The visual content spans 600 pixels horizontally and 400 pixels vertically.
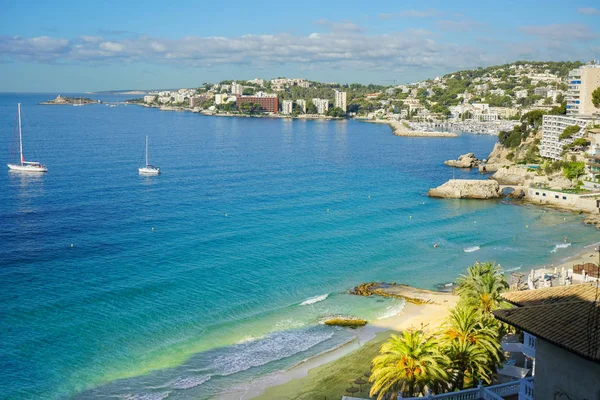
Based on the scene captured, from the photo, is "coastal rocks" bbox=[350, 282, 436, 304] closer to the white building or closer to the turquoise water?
the turquoise water

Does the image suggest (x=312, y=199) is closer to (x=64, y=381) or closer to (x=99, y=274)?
(x=99, y=274)

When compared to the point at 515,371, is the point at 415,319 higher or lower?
lower

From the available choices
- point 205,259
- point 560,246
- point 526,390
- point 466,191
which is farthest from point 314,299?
point 466,191

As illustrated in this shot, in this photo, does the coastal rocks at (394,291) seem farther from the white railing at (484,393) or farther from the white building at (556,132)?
the white building at (556,132)

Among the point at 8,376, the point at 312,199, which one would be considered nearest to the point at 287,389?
the point at 8,376

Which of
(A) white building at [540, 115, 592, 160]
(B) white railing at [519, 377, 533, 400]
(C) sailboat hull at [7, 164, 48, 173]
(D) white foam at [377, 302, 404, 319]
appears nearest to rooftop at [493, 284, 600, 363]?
(B) white railing at [519, 377, 533, 400]

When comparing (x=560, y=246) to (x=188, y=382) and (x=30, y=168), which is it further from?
(x=30, y=168)
